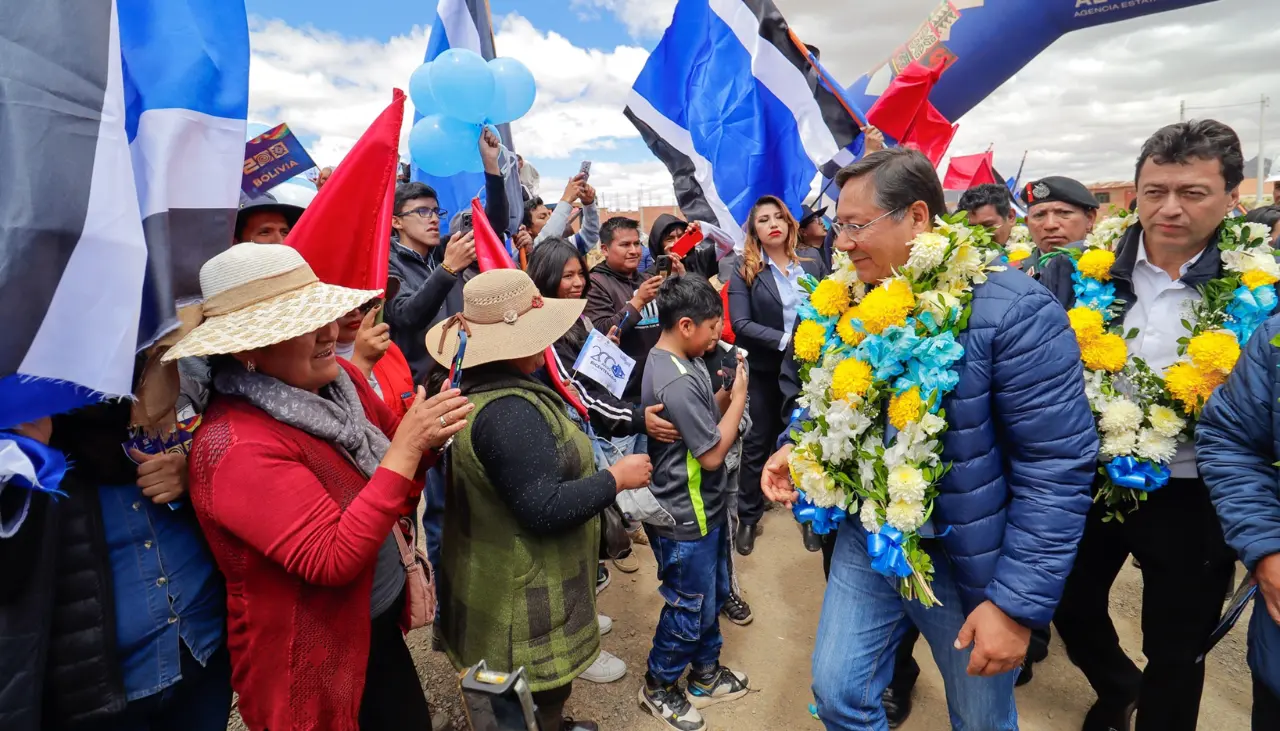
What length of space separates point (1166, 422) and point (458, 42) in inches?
194

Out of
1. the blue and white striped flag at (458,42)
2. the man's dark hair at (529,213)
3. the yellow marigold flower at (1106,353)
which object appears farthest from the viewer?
the man's dark hair at (529,213)

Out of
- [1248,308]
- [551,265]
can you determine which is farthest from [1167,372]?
[551,265]

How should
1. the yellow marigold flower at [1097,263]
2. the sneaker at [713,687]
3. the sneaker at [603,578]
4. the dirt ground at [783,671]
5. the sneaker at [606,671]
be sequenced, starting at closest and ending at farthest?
the yellow marigold flower at [1097,263]
the dirt ground at [783,671]
the sneaker at [713,687]
the sneaker at [606,671]
the sneaker at [603,578]

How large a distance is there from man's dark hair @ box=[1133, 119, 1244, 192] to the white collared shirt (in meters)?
0.29

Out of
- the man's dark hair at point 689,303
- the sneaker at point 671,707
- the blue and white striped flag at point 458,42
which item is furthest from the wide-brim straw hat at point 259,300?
the blue and white striped flag at point 458,42

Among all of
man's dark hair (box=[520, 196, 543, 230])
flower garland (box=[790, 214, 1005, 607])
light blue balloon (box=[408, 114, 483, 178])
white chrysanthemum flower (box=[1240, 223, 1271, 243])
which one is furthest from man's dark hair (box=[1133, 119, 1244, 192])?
man's dark hair (box=[520, 196, 543, 230])

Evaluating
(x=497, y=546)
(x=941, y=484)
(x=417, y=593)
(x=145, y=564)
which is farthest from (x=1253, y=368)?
(x=145, y=564)

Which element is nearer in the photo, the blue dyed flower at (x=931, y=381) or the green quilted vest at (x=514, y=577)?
the blue dyed flower at (x=931, y=381)

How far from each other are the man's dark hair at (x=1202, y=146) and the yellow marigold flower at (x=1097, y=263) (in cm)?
37

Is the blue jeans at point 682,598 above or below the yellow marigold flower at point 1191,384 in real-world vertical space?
below

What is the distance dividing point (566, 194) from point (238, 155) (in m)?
2.85

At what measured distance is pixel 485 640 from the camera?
2.03m

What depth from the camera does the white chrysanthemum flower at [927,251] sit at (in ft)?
5.84

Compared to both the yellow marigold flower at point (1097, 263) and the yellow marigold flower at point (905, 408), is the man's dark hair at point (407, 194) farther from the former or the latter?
the yellow marigold flower at point (1097, 263)
